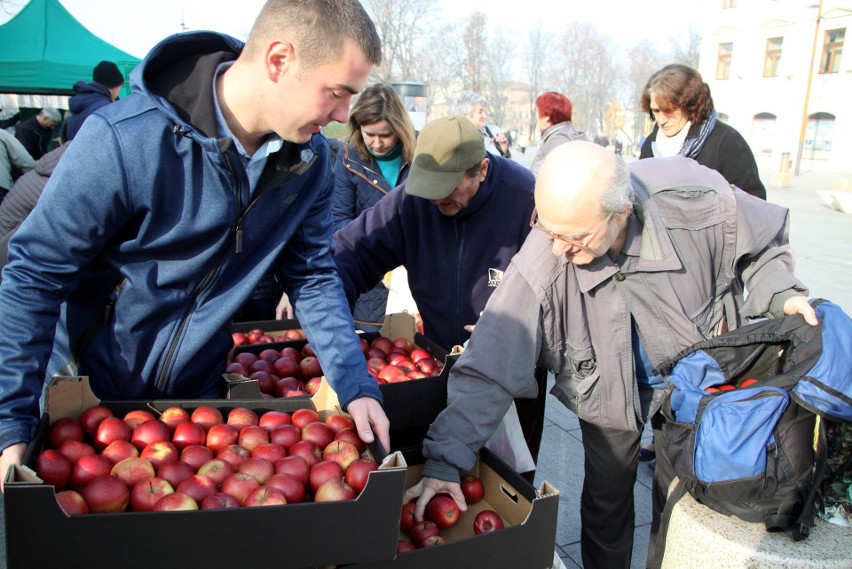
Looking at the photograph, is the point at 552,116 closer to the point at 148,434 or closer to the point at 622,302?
the point at 622,302

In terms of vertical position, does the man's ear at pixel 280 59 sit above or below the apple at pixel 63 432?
above

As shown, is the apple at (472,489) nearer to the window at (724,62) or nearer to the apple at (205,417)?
the apple at (205,417)

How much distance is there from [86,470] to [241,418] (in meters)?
0.42

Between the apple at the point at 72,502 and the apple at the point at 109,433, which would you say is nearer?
the apple at the point at 72,502

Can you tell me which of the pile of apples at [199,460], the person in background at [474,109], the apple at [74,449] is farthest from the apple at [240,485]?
the person in background at [474,109]

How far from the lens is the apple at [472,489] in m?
2.05

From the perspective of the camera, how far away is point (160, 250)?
66.9 inches

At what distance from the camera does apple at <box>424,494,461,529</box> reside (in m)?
1.95

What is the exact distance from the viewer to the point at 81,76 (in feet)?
38.3

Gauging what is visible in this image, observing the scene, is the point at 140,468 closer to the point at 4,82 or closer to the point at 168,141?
the point at 168,141

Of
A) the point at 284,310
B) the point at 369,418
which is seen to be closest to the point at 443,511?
the point at 369,418

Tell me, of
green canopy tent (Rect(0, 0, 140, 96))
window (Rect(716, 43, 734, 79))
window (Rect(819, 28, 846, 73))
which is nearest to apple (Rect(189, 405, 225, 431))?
green canopy tent (Rect(0, 0, 140, 96))

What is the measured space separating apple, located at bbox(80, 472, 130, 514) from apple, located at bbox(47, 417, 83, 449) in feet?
0.72

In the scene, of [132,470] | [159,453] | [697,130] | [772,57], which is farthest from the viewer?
[772,57]
